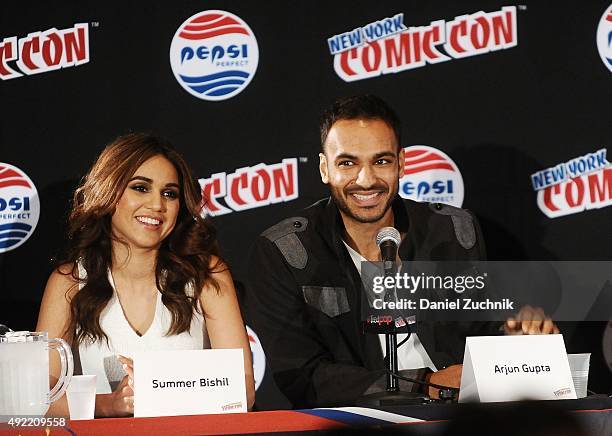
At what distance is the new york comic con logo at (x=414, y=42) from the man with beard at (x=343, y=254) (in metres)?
0.19

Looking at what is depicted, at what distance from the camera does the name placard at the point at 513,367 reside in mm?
1954

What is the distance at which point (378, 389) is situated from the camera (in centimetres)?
251

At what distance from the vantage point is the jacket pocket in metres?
3.03

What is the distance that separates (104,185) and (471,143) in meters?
1.39

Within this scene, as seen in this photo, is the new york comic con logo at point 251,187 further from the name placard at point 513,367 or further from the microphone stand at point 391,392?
the name placard at point 513,367

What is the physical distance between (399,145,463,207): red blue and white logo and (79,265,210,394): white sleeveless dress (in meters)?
1.00

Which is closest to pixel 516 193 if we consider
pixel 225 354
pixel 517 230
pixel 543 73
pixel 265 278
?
pixel 517 230

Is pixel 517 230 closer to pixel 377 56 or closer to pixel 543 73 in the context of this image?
pixel 543 73

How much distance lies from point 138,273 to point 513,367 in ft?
4.57

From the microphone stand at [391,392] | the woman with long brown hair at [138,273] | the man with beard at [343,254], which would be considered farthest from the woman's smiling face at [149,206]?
the microphone stand at [391,392]

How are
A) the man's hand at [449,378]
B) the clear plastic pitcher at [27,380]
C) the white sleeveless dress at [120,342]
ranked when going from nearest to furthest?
the clear plastic pitcher at [27,380], the man's hand at [449,378], the white sleeveless dress at [120,342]

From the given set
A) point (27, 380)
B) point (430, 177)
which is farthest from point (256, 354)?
point (27, 380)

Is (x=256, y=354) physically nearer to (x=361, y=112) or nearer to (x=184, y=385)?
(x=361, y=112)

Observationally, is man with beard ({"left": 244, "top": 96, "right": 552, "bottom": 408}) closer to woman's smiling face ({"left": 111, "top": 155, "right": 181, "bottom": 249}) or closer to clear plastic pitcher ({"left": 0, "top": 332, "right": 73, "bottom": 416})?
woman's smiling face ({"left": 111, "top": 155, "right": 181, "bottom": 249})
